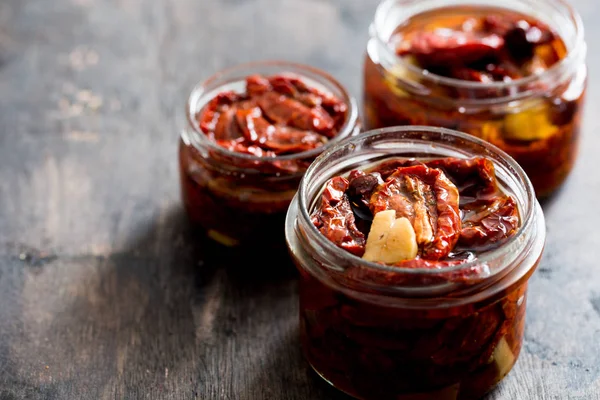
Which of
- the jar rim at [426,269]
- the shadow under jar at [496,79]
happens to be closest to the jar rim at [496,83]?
the shadow under jar at [496,79]

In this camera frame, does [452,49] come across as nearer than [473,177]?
No

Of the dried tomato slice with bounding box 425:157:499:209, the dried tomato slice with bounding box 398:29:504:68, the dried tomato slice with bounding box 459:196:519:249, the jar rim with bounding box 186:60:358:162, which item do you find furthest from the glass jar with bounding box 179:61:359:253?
the dried tomato slice with bounding box 459:196:519:249

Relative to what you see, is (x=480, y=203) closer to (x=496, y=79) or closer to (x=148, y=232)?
(x=496, y=79)

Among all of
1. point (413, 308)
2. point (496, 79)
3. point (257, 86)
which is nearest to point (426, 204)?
point (413, 308)

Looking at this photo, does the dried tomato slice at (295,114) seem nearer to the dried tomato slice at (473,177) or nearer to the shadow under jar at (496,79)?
the shadow under jar at (496,79)

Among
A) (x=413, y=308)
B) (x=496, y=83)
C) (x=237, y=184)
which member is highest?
(x=496, y=83)

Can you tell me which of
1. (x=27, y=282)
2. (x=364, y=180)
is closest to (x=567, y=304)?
(x=364, y=180)

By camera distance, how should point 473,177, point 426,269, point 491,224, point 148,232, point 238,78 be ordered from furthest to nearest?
point 238,78 < point 148,232 < point 473,177 < point 491,224 < point 426,269
